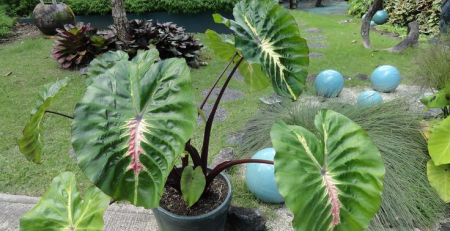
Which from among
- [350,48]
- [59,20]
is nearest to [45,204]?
[350,48]

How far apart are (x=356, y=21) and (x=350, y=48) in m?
4.14

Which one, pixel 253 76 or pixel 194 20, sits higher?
pixel 253 76

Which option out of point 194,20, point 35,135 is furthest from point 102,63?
point 194,20

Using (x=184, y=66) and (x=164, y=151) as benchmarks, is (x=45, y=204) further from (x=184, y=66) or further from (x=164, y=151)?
(x=184, y=66)

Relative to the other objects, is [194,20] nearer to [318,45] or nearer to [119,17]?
[318,45]

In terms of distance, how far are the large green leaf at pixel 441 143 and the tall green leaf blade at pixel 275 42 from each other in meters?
1.14

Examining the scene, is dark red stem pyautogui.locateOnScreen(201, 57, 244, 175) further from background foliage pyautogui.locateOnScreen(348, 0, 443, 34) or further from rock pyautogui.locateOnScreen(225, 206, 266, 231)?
background foliage pyautogui.locateOnScreen(348, 0, 443, 34)

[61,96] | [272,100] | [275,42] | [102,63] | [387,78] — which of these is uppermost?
[275,42]

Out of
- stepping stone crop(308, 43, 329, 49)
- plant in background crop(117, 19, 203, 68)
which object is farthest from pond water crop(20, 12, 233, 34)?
plant in background crop(117, 19, 203, 68)

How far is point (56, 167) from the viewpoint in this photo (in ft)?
8.36

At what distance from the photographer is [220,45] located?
184cm

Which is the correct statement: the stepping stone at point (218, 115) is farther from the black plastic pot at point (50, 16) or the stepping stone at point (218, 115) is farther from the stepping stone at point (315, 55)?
the black plastic pot at point (50, 16)

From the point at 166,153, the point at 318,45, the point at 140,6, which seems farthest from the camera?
the point at 140,6

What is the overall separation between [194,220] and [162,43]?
12.1 ft
